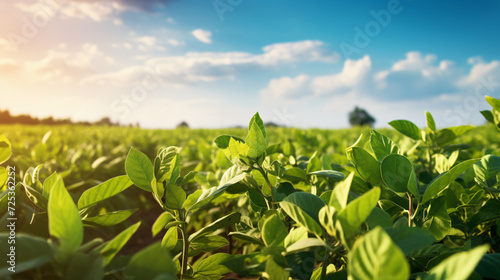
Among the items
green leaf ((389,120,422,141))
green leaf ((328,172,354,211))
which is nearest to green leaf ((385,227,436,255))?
green leaf ((328,172,354,211))

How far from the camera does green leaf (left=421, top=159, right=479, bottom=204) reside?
730 millimetres

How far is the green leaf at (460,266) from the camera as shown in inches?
16.4

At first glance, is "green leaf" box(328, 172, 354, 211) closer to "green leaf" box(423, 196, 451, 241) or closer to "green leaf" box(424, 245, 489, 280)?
"green leaf" box(424, 245, 489, 280)

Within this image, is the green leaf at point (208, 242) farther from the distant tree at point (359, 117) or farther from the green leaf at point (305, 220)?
the distant tree at point (359, 117)

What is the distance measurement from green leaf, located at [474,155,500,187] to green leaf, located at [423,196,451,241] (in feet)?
0.85

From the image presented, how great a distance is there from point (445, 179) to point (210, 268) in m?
0.65

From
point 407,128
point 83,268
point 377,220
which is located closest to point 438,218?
point 377,220

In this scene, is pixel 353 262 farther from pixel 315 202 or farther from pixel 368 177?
pixel 368 177

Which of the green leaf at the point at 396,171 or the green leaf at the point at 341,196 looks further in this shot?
the green leaf at the point at 396,171

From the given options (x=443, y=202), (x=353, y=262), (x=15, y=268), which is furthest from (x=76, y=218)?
(x=443, y=202)

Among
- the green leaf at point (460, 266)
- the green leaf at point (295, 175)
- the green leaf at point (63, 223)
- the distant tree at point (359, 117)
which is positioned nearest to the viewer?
the green leaf at point (460, 266)

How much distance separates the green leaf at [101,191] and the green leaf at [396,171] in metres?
0.70

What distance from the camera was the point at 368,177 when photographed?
899mm

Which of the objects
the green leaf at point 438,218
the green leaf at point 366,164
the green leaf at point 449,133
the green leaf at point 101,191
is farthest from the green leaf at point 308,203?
the green leaf at point 449,133
